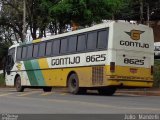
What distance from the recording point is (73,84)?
2433 centimetres

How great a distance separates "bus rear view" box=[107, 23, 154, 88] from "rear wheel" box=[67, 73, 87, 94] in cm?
251

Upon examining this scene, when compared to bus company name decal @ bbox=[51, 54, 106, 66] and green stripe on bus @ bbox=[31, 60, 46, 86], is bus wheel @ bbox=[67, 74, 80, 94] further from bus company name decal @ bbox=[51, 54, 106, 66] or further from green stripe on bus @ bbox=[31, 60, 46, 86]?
green stripe on bus @ bbox=[31, 60, 46, 86]

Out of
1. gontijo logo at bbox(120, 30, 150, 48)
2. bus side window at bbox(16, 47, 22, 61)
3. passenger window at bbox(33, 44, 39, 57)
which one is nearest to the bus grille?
gontijo logo at bbox(120, 30, 150, 48)

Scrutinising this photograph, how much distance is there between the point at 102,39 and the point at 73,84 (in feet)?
10.7

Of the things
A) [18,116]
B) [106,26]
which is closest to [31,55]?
[106,26]

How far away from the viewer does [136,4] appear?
5375cm

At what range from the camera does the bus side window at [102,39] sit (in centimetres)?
2205

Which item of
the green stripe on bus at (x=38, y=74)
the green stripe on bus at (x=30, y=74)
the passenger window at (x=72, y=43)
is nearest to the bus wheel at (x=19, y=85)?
Result: the green stripe on bus at (x=30, y=74)

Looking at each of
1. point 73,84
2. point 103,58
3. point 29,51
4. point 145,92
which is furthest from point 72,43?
point 29,51

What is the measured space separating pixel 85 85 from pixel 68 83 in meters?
1.59

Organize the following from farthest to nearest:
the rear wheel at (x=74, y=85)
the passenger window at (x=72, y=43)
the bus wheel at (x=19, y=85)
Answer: the bus wheel at (x=19, y=85), the passenger window at (x=72, y=43), the rear wheel at (x=74, y=85)

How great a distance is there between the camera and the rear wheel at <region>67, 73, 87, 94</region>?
23.7 metres

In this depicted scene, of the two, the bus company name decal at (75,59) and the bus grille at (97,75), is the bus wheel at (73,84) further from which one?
the bus grille at (97,75)

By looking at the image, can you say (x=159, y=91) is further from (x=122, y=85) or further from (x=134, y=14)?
(x=134, y=14)
